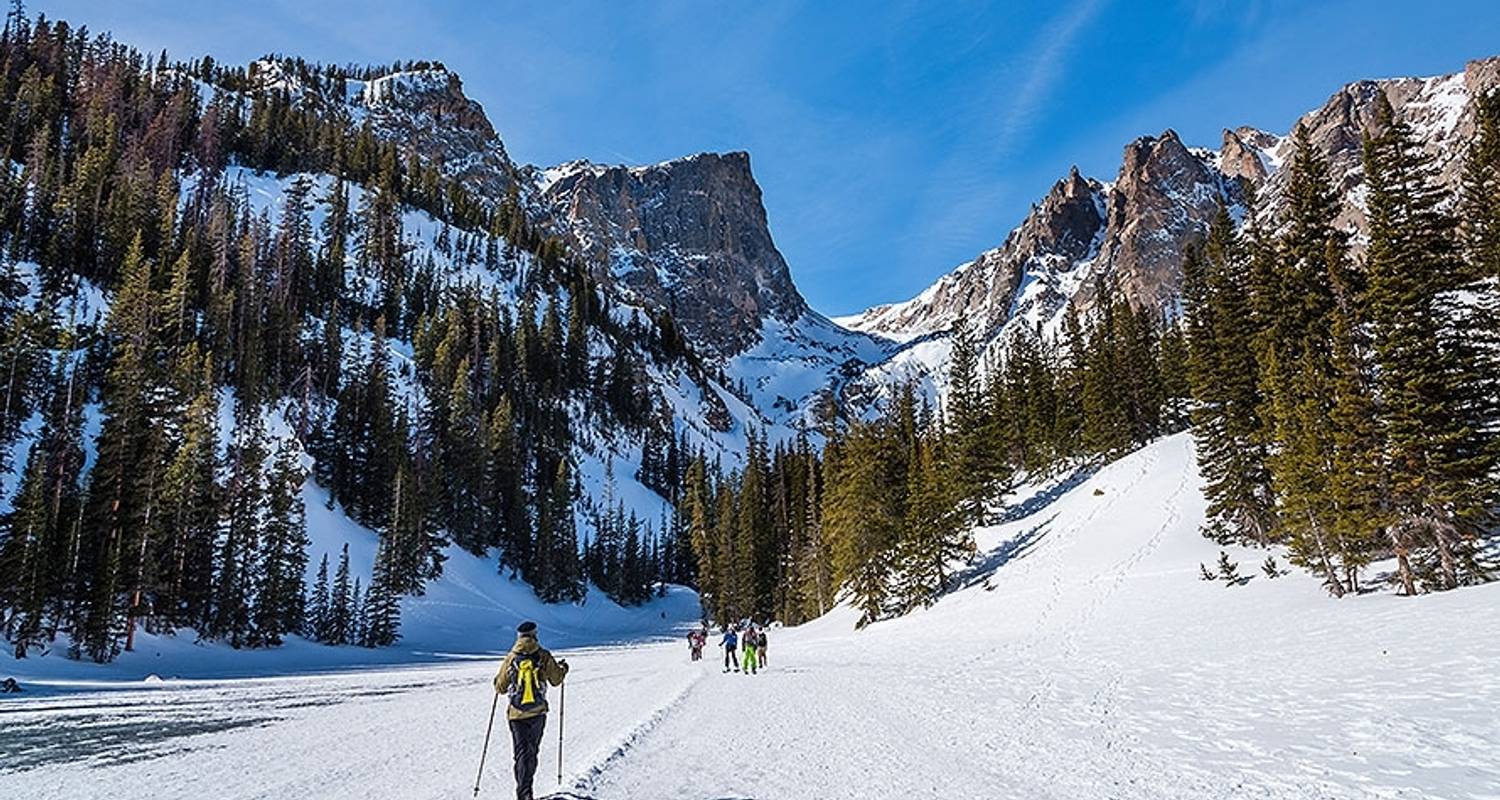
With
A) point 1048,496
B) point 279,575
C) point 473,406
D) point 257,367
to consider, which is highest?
point 473,406

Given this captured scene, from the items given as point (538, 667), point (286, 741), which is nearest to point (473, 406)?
point (286, 741)

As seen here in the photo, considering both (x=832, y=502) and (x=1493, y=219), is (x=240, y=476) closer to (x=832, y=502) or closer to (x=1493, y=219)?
(x=832, y=502)

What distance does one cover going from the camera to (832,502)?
184 ft

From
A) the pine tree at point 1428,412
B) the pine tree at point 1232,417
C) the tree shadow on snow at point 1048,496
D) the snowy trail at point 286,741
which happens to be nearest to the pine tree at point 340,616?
the snowy trail at point 286,741

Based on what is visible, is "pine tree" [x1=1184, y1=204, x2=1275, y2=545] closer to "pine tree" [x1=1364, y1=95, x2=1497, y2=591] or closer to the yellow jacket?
"pine tree" [x1=1364, y1=95, x2=1497, y2=591]

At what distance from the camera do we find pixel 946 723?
1463 cm

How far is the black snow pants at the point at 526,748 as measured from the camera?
8289 millimetres

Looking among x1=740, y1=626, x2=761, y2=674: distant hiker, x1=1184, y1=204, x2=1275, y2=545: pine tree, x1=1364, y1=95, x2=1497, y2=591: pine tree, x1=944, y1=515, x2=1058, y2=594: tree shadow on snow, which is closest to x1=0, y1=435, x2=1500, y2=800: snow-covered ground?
x1=740, y1=626, x2=761, y2=674: distant hiker

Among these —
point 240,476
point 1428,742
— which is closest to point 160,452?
point 240,476

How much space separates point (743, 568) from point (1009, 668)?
5077cm

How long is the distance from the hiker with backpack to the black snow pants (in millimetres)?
19989

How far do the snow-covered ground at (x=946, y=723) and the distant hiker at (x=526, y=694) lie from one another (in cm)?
89

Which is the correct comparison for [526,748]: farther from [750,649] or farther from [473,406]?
[473,406]

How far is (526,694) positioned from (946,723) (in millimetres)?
9184
